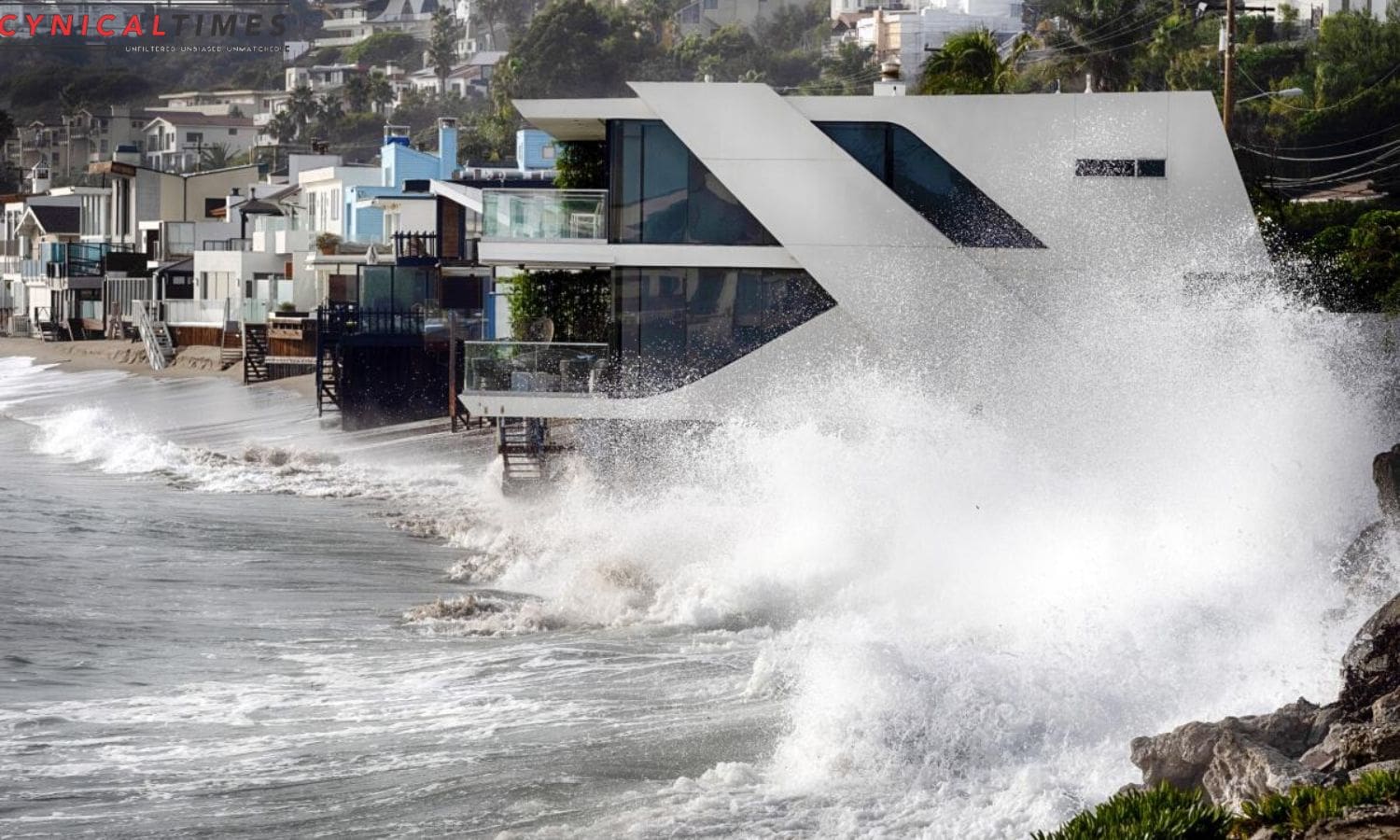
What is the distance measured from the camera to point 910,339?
29.6 metres

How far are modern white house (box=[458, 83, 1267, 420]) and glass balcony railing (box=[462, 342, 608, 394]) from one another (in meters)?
0.03

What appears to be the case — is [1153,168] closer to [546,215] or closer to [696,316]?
[696,316]

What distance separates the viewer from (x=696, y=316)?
3022 centimetres

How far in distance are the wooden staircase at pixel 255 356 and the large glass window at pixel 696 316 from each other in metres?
37.8

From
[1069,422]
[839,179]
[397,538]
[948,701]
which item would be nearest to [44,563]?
[397,538]

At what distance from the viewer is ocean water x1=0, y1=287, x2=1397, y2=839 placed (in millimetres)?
15781

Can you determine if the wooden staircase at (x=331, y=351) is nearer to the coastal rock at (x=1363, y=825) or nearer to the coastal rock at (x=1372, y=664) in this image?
the coastal rock at (x=1372, y=664)

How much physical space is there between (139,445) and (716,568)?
25703 millimetres

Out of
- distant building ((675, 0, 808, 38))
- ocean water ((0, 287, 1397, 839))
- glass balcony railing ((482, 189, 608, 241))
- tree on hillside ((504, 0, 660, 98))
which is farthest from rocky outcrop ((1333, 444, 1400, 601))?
distant building ((675, 0, 808, 38))

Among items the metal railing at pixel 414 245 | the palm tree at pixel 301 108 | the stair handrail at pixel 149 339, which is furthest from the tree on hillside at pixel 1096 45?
the palm tree at pixel 301 108

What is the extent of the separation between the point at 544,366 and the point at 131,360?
175 ft

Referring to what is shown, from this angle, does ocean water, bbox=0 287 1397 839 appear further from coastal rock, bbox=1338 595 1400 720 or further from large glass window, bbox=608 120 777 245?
large glass window, bbox=608 120 777 245

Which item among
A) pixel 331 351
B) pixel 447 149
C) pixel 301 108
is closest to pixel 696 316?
pixel 331 351

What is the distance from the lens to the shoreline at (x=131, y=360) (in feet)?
208
